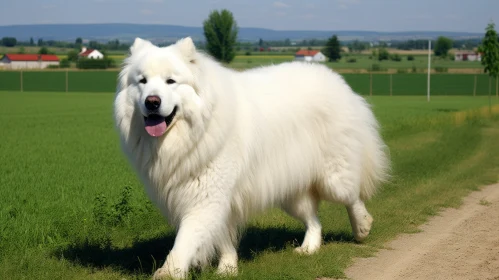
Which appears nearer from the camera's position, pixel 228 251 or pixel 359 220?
pixel 228 251

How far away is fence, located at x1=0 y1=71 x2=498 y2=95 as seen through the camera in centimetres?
5919

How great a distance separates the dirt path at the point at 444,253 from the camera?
23.2 ft

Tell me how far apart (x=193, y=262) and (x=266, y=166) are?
4.61ft

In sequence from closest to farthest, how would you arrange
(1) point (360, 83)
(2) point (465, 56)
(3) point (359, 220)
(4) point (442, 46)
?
(3) point (359, 220), (1) point (360, 83), (2) point (465, 56), (4) point (442, 46)

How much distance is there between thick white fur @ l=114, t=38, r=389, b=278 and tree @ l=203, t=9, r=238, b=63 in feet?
340

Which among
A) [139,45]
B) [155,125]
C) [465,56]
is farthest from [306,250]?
[465,56]

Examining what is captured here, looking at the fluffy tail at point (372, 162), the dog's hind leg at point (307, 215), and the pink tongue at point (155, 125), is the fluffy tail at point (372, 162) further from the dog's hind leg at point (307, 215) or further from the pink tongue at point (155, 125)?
the pink tongue at point (155, 125)

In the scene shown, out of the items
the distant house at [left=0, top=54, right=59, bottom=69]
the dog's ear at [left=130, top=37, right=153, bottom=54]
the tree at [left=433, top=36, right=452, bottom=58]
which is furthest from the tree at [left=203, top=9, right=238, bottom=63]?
the dog's ear at [left=130, top=37, right=153, bottom=54]

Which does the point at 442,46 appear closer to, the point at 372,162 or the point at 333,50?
the point at 333,50

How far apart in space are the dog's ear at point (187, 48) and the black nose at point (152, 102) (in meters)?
0.60

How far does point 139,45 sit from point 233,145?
4.15ft

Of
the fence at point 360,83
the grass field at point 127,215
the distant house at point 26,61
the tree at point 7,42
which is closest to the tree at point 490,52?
the grass field at point 127,215

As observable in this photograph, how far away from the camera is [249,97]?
281 inches

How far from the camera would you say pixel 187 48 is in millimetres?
6441
